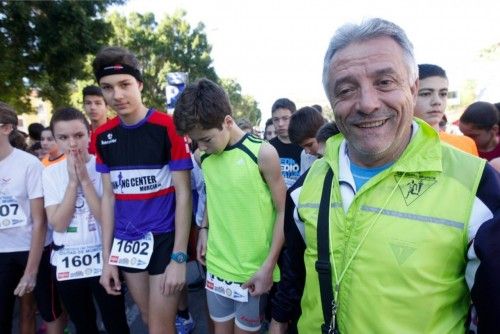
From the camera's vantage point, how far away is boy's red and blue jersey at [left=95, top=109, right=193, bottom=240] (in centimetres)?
233

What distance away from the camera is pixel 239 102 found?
48.3 metres

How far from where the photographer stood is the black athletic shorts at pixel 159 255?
239cm

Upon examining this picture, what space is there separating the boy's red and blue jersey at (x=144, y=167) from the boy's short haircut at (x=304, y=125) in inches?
64.1

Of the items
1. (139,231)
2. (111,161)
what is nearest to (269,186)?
(139,231)

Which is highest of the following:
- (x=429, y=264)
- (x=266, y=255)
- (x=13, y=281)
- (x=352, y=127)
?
(x=352, y=127)

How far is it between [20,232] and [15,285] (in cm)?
45

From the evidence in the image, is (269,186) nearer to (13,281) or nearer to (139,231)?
(139,231)

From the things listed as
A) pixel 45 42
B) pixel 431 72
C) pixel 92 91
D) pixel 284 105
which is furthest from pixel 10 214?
pixel 45 42

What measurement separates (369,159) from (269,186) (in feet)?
3.16

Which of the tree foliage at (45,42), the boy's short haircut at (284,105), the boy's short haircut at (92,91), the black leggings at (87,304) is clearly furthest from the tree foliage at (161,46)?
the black leggings at (87,304)

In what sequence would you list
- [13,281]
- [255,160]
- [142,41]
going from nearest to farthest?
[255,160] → [13,281] → [142,41]

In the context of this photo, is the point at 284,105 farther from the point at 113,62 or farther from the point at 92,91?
the point at 113,62

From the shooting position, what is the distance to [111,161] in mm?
2416

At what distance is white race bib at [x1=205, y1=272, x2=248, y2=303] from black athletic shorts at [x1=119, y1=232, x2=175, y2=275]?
331mm
